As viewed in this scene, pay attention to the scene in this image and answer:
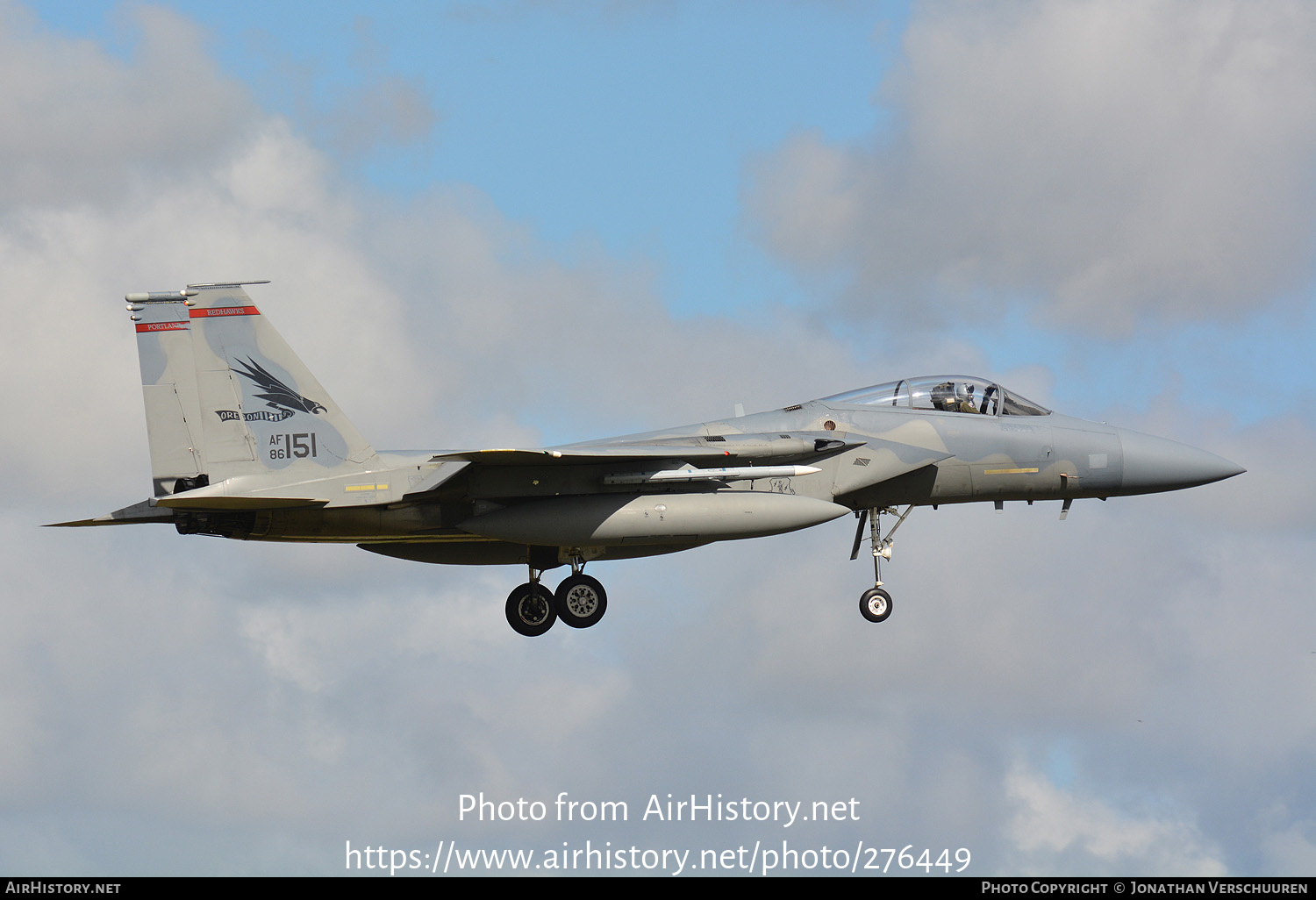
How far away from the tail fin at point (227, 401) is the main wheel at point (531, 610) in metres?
3.63

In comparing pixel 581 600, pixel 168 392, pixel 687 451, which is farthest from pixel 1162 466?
pixel 168 392

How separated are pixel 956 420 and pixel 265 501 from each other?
1025 cm

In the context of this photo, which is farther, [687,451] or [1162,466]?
[1162,466]

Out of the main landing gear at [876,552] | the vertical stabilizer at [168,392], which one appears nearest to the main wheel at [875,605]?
the main landing gear at [876,552]

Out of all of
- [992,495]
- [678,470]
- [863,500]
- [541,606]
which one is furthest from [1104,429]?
[541,606]

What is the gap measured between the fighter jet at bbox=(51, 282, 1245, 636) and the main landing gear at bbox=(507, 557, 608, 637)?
5cm

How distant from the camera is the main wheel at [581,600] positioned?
23.7 m

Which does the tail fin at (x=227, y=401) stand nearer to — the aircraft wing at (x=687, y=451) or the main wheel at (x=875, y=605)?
the aircraft wing at (x=687, y=451)

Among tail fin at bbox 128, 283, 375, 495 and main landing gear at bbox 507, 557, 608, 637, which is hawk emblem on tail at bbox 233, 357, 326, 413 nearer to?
tail fin at bbox 128, 283, 375, 495

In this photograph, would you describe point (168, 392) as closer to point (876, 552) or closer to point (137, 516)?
point (137, 516)

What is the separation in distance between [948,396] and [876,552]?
2.63 meters

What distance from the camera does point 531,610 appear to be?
24.2 meters

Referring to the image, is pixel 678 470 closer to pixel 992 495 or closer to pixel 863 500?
pixel 863 500

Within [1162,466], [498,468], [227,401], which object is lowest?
[1162,466]
